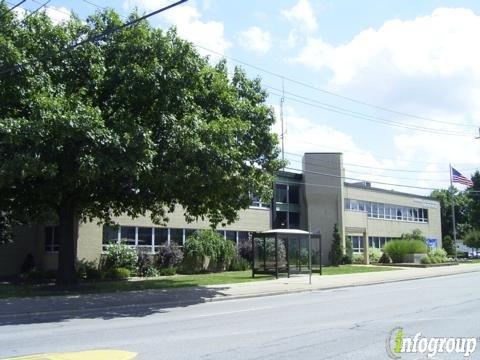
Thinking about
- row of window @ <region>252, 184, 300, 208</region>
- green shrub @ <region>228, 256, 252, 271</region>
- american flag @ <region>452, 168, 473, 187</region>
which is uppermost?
american flag @ <region>452, 168, 473, 187</region>

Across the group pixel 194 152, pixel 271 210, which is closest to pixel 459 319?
pixel 194 152

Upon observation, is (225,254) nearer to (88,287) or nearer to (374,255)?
(88,287)

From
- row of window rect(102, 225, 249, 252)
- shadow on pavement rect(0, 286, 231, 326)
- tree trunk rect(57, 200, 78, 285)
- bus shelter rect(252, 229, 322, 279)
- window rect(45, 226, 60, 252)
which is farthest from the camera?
row of window rect(102, 225, 249, 252)

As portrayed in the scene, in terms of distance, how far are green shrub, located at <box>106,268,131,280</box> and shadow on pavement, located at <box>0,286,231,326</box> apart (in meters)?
7.10

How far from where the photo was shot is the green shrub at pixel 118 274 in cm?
2912

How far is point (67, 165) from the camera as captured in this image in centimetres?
1798

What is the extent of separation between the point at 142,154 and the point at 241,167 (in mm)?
4499

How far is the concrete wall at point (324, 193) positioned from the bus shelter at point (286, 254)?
8.47m

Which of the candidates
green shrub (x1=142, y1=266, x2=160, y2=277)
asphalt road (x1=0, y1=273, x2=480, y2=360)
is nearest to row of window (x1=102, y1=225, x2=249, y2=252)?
green shrub (x1=142, y1=266, x2=160, y2=277)

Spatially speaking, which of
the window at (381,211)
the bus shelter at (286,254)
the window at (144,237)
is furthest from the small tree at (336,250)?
the window at (144,237)

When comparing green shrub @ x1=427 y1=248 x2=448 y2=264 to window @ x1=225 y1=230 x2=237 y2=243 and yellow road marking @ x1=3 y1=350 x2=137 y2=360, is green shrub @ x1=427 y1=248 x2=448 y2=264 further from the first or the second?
yellow road marking @ x1=3 y1=350 x2=137 y2=360

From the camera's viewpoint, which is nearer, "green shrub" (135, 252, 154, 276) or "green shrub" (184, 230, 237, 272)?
"green shrub" (135, 252, 154, 276)

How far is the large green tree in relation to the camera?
1662cm

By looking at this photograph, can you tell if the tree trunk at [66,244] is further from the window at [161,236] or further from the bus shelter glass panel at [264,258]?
the window at [161,236]
